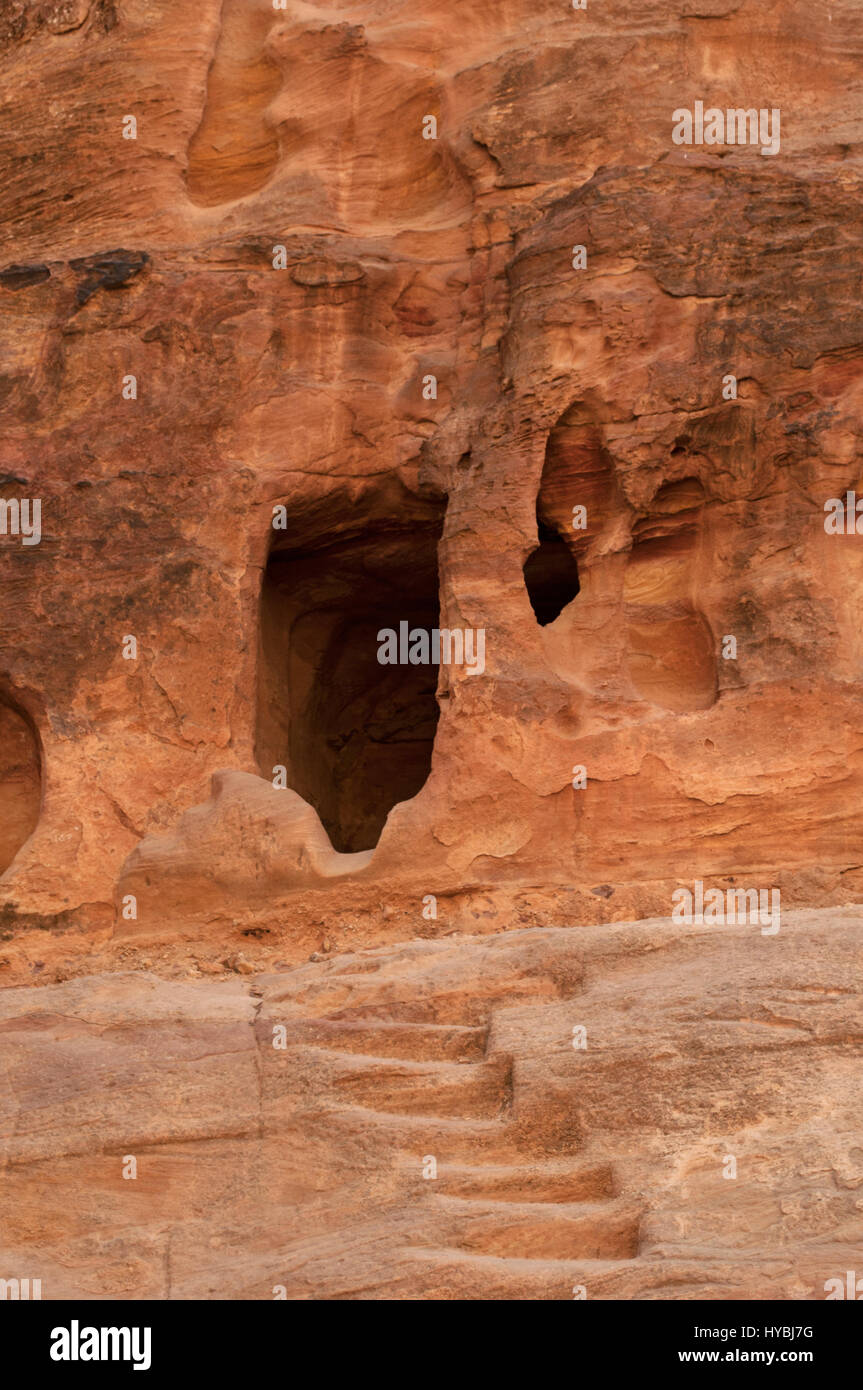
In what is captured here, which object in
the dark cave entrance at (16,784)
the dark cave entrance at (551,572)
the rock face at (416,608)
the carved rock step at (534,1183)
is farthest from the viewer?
the dark cave entrance at (551,572)

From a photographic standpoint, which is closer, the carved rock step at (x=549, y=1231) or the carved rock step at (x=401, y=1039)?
the carved rock step at (x=549, y=1231)

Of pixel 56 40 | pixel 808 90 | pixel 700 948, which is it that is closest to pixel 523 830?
pixel 700 948

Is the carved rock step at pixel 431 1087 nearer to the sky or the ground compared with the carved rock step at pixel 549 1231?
nearer to the sky

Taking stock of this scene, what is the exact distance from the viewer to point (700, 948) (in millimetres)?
10383

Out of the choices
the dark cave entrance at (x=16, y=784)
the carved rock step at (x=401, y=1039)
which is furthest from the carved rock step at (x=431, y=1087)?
the dark cave entrance at (x=16, y=784)

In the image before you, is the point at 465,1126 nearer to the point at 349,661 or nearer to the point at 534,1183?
the point at 534,1183

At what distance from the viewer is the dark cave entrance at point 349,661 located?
47.1 feet

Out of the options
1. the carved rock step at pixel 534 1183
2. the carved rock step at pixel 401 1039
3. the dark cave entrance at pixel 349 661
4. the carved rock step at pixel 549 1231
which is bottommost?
the carved rock step at pixel 549 1231

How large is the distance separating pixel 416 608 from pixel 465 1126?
6.60 meters

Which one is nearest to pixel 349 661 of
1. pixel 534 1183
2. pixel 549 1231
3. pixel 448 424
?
pixel 448 424

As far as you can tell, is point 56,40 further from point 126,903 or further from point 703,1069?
point 703,1069

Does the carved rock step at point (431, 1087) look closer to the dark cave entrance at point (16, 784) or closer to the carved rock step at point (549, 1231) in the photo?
the carved rock step at point (549, 1231)

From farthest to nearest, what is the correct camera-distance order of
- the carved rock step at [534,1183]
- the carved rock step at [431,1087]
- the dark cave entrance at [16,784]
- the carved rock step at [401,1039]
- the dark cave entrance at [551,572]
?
the dark cave entrance at [551,572], the dark cave entrance at [16,784], the carved rock step at [401,1039], the carved rock step at [431,1087], the carved rock step at [534,1183]

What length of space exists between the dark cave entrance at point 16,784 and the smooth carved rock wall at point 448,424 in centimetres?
7
